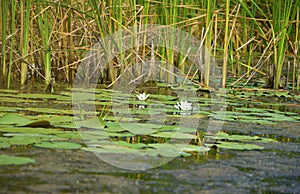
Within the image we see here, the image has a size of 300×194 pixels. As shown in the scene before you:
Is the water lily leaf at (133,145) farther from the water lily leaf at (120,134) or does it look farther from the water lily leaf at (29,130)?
the water lily leaf at (29,130)

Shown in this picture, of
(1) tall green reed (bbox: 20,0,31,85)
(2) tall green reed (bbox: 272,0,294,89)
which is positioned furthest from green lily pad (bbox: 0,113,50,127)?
(2) tall green reed (bbox: 272,0,294,89)

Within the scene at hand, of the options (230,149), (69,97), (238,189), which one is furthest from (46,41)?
(238,189)

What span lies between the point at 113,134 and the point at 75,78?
2.27 m

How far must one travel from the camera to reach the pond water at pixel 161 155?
1668 mm

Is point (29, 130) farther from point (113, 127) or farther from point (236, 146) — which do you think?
point (236, 146)

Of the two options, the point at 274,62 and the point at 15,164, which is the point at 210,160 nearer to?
the point at 15,164

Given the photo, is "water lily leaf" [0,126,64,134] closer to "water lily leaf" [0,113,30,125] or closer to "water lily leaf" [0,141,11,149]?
"water lily leaf" [0,113,30,125]

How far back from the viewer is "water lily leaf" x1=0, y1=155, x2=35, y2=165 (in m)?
1.80

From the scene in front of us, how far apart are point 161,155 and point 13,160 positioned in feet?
1.67

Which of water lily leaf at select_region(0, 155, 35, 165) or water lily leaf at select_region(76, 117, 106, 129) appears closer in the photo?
water lily leaf at select_region(0, 155, 35, 165)

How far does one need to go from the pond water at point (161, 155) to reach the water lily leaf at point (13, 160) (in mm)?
13

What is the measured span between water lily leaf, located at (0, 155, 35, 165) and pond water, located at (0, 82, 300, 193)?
1cm

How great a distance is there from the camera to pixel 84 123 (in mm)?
2547

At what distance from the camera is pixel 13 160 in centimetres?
182
